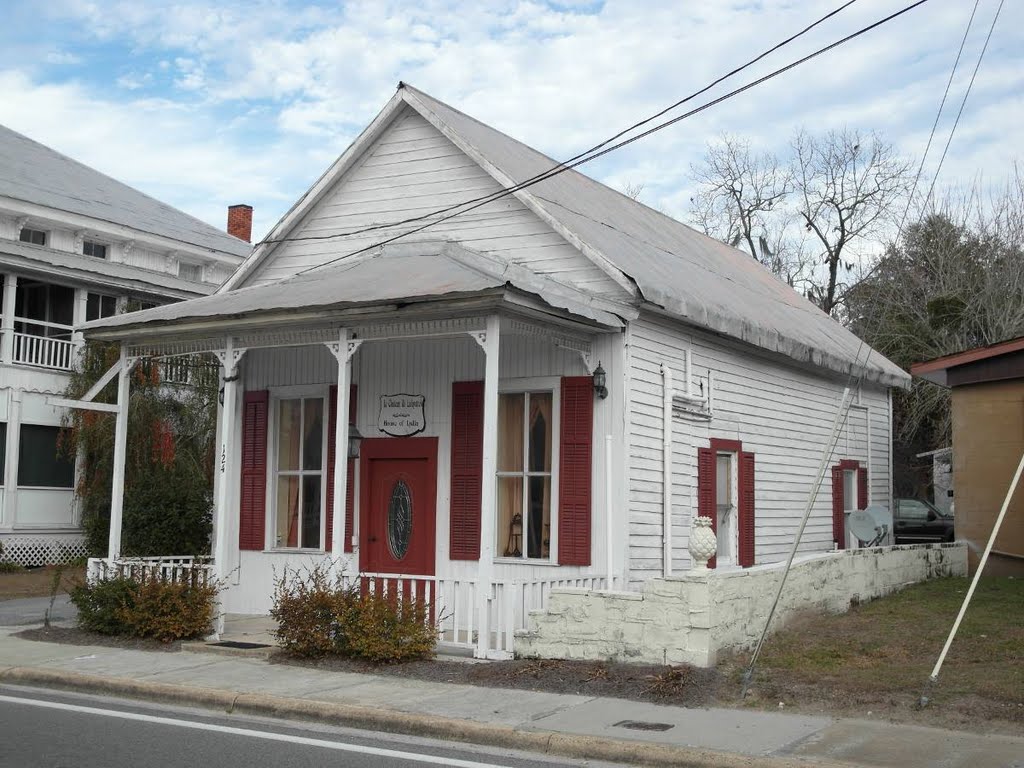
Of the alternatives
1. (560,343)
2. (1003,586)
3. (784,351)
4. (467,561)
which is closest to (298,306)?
(560,343)

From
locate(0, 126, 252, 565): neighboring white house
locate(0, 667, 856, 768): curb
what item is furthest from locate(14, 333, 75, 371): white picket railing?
locate(0, 667, 856, 768): curb

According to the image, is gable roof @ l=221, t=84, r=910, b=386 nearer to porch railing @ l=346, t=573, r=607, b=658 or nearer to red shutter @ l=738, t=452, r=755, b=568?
red shutter @ l=738, t=452, r=755, b=568

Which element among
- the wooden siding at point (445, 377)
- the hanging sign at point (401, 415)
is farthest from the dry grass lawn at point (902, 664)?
the hanging sign at point (401, 415)

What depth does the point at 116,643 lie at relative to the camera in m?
12.7

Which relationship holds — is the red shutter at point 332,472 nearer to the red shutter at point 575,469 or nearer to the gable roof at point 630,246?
the gable roof at point 630,246

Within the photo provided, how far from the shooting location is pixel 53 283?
26656 mm

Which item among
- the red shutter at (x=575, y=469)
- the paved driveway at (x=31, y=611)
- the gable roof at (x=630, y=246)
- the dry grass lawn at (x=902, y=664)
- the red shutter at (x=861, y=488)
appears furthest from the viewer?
the red shutter at (x=861, y=488)

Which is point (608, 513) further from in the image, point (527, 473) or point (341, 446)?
→ point (341, 446)

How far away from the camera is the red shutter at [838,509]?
19.3 m

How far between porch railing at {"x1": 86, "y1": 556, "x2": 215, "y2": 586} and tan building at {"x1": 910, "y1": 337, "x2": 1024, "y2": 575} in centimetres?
1175

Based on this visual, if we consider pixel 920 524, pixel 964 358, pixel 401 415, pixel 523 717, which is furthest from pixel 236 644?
pixel 920 524

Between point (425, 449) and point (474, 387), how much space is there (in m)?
1.06

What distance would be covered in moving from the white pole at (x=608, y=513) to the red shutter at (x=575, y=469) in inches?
7.4

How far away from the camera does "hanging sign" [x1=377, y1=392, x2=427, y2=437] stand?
14.2 meters
